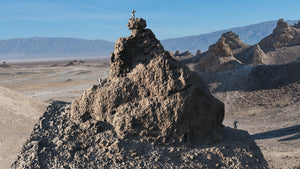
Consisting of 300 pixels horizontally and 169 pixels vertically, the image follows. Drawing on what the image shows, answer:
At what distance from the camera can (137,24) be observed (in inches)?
246

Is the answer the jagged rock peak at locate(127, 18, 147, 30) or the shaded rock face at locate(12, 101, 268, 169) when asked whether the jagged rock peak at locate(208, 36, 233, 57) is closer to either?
the jagged rock peak at locate(127, 18, 147, 30)

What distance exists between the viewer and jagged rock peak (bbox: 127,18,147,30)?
624cm

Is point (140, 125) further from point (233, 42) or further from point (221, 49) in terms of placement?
point (233, 42)

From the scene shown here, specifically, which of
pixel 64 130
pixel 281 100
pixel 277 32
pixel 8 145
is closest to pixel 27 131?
pixel 8 145

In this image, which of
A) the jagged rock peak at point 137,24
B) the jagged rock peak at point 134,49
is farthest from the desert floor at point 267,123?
the jagged rock peak at point 137,24

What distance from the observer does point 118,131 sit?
563cm

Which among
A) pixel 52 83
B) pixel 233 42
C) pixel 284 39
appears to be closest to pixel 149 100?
pixel 52 83

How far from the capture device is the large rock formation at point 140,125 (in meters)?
5.34

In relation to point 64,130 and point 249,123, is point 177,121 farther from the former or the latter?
point 249,123

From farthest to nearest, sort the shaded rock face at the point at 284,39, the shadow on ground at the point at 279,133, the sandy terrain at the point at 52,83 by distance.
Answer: the shaded rock face at the point at 284,39 < the sandy terrain at the point at 52,83 < the shadow on ground at the point at 279,133

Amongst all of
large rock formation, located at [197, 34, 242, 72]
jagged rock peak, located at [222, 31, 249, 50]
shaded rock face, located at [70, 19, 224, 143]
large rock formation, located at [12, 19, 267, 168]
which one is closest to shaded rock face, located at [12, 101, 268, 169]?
large rock formation, located at [12, 19, 267, 168]

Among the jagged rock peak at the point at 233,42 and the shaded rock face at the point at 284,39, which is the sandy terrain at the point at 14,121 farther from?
the jagged rock peak at the point at 233,42

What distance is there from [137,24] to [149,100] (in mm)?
1703

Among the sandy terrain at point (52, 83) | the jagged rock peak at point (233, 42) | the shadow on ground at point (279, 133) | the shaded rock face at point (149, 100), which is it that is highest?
the jagged rock peak at point (233, 42)
